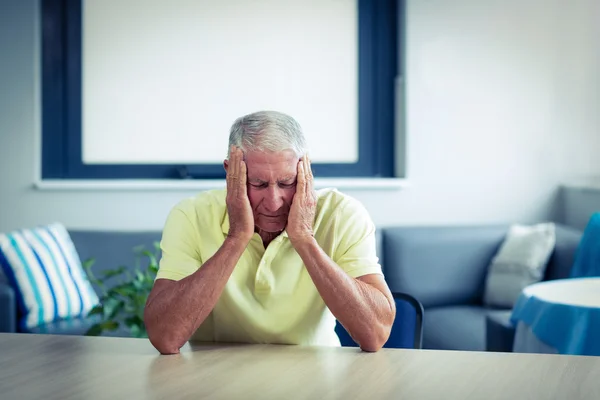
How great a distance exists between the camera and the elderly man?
1636 millimetres

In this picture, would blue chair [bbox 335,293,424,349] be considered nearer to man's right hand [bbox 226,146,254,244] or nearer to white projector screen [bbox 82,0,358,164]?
man's right hand [bbox 226,146,254,244]

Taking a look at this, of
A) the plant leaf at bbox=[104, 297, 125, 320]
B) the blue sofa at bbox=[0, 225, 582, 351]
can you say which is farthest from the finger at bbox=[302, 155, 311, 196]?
the blue sofa at bbox=[0, 225, 582, 351]

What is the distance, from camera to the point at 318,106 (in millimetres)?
4277

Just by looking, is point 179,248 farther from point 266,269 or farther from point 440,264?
point 440,264

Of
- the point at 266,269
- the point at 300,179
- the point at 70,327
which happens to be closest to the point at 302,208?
the point at 300,179

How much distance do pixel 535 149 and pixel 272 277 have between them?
2.87 metres

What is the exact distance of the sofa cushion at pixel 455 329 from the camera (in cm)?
339

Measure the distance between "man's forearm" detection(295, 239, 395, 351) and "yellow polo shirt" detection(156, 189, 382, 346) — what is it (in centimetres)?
10

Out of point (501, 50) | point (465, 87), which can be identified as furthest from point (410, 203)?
point (501, 50)

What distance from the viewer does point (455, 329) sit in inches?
138

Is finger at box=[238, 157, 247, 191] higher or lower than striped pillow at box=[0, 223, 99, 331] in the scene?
higher

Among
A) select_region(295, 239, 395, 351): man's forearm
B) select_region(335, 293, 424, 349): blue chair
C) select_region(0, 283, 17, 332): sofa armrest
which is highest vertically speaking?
select_region(295, 239, 395, 351): man's forearm

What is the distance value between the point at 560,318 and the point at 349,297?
1219mm

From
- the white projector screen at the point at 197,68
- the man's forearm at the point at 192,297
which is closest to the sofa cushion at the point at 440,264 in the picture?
the white projector screen at the point at 197,68
